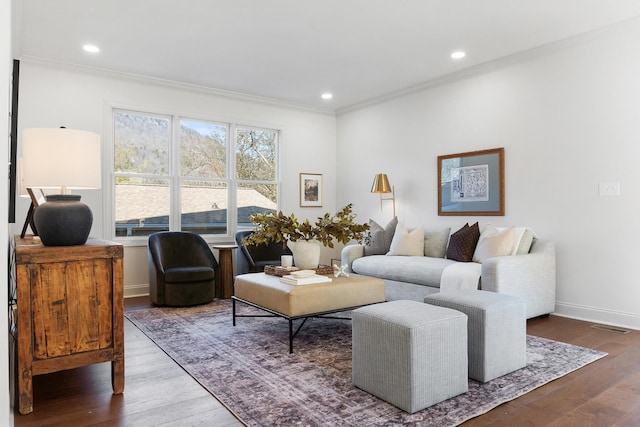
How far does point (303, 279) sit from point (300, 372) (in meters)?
0.75

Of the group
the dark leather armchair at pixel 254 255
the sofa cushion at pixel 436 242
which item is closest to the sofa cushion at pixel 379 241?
the sofa cushion at pixel 436 242

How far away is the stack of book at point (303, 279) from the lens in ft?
10.5

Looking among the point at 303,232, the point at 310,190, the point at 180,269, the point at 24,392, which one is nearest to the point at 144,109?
the point at 180,269

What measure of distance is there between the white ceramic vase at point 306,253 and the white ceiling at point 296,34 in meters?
1.93

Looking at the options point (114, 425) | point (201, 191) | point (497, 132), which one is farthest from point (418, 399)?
point (201, 191)

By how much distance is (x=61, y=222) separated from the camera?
2256mm

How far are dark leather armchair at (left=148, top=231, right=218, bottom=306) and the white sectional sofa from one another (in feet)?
5.93

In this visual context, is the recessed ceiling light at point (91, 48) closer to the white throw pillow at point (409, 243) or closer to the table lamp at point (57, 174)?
the table lamp at point (57, 174)

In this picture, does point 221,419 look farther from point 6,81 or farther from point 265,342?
point 6,81

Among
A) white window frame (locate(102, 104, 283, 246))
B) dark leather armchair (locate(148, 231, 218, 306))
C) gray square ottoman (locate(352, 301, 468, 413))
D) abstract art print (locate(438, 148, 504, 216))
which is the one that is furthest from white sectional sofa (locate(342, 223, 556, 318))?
white window frame (locate(102, 104, 283, 246))

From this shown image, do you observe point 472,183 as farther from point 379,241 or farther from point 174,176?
point 174,176

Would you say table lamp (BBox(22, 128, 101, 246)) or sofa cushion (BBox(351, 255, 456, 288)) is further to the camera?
sofa cushion (BBox(351, 255, 456, 288))

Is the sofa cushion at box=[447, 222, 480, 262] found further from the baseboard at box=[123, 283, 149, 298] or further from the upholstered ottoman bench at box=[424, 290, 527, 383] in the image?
the baseboard at box=[123, 283, 149, 298]

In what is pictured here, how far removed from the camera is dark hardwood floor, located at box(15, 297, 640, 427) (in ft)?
6.70
